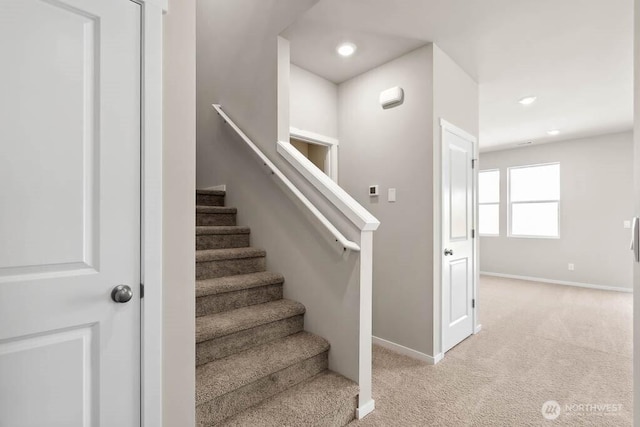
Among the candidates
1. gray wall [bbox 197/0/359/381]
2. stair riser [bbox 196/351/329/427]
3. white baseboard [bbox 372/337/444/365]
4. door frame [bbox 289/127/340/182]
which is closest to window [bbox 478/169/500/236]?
door frame [bbox 289/127/340/182]

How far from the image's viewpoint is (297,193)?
2.13m

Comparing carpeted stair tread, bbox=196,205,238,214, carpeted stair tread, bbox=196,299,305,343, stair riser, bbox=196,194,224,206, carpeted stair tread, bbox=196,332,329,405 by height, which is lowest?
carpeted stair tread, bbox=196,332,329,405

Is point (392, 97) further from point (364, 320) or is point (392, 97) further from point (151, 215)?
point (151, 215)

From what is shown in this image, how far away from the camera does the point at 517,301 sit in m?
4.40

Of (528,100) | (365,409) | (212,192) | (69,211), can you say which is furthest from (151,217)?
(528,100)

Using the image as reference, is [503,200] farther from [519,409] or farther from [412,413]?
[412,413]

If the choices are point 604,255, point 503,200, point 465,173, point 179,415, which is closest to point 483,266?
point 503,200

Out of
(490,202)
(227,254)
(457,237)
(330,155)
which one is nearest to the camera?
(227,254)

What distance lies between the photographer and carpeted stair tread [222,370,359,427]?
5.06 ft

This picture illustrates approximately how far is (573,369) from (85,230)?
10.9 ft

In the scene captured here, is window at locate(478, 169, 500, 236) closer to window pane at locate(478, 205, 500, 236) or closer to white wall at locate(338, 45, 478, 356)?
window pane at locate(478, 205, 500, 236)

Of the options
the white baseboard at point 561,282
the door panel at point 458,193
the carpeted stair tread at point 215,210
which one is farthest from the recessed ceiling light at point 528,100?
the carpeted stair tread at point 215,210

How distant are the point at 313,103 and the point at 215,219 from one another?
1522mm

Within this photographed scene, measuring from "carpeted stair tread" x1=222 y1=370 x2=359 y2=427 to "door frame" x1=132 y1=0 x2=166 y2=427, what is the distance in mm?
551
